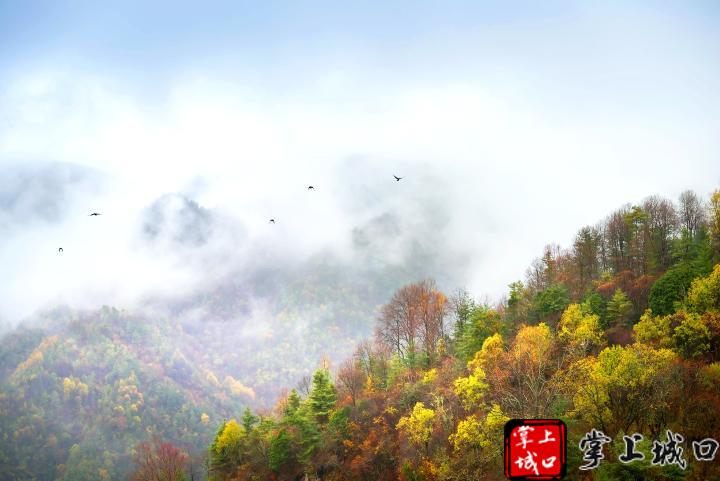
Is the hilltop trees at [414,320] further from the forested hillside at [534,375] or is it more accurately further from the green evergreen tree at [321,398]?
the green evergreen tree at [321,398]

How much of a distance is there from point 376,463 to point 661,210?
63.5 m

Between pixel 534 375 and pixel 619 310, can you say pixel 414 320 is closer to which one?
pixel 619 310

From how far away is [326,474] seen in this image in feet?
187

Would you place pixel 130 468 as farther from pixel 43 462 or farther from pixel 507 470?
pixel 507 470

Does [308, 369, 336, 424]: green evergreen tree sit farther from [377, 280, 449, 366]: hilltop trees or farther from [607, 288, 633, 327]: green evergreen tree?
[607, 288, 633, 327]: green evergreen tree

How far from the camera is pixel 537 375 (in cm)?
4109

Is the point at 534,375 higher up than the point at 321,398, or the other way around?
the point at 534,375

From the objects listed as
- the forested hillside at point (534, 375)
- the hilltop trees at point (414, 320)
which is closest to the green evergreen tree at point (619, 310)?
the forested hillside at point (534, 375)

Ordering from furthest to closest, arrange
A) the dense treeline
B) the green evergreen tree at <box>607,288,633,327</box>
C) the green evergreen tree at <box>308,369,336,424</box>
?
the green evergreen tree at <box>308,369,336,424</box> < the green evergreen tree at <box>607,288,633,327</box> < the dense treeline

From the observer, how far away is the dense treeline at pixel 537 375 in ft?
101

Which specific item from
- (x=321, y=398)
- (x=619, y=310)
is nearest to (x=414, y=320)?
(x=321, y=398)

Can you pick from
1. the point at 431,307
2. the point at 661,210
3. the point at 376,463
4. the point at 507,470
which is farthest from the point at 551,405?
the point at 661,210

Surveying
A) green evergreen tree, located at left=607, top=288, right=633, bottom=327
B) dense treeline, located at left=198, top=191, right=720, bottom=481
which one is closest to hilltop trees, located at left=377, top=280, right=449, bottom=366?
dense treeline, located at left=198, top=191, right=720, bottom=481

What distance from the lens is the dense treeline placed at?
1217 inches
